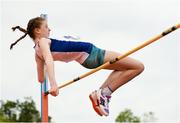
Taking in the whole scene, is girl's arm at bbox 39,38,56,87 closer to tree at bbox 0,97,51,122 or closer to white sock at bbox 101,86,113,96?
white sock at bbox 101,86,113,96

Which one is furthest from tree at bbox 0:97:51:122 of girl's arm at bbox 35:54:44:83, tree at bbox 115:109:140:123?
girl's arm at bbox 35:54:44:83

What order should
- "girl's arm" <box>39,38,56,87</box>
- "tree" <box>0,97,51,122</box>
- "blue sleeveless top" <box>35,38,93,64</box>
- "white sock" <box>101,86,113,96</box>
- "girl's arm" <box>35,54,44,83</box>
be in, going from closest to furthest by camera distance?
"girl's arm" <box>39,38,56,87</box> < "blue sleeveless top" <box>35,38,93,64</box> < "white sock" <box>101,86,113,96</box> < "girl's arm" <box>35,54,44,83</box> < "tree" <box>0,97,51,122</box>

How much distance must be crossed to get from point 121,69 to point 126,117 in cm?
3206

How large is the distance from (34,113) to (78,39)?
2583 cm

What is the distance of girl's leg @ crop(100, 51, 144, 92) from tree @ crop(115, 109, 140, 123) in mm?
31028

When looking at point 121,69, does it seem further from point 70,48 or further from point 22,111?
point 22,111

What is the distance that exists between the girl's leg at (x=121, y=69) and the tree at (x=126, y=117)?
102 ft

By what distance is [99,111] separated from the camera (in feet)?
20.6

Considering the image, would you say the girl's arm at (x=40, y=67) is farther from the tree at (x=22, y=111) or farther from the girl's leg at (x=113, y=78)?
the tree at (x=22, y=111)

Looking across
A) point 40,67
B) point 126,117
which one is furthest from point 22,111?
point 40,67

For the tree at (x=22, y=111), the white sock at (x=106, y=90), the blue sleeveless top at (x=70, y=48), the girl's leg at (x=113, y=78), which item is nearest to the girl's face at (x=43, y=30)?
the blue sleeveless top at (x=70, y=48)

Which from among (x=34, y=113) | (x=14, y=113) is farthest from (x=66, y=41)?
(x=34, y=113)

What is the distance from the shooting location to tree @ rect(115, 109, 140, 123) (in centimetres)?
3750

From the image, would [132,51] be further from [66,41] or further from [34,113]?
[34,113]
